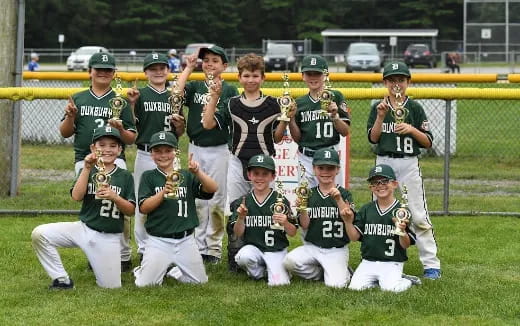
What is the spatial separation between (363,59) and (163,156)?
3201 cm

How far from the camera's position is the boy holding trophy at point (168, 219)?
7109 millimetres

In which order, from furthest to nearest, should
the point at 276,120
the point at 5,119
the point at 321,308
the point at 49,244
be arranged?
the point at 5,119, the point at 276,120, the point at 49,244, the point at 321,308

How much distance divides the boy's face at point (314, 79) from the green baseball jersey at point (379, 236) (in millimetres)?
1159

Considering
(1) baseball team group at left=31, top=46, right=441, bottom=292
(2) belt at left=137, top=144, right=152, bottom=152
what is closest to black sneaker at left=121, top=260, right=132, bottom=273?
(1) baseball team group at left=31, top=46, right=441, bottom=292

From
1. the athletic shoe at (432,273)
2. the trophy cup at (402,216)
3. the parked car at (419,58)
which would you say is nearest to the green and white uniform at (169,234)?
the trophy cup at (402,216)

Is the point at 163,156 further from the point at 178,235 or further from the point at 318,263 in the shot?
the point at 318,263

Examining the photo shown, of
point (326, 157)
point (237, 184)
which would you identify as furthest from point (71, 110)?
point (326, 157)

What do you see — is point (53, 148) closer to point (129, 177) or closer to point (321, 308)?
point (129, 177)

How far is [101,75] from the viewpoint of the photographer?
7531mm

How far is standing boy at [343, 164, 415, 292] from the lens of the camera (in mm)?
6988

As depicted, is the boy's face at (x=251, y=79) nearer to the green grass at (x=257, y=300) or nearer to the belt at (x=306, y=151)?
the belt at (x=306, y=151)

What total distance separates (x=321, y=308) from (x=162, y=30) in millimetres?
50382

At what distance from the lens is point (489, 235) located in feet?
30.0

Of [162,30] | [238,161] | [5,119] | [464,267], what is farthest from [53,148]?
[162,30]
